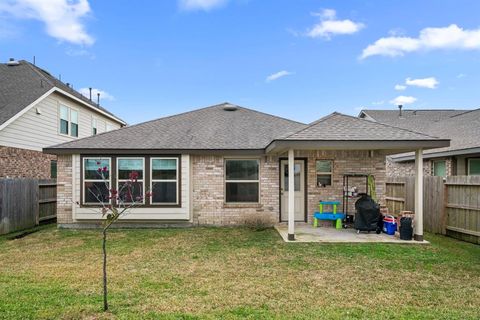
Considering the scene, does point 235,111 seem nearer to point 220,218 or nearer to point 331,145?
point 220,218

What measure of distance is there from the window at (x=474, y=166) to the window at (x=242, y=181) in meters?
7.22

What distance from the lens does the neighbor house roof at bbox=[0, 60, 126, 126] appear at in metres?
12.7

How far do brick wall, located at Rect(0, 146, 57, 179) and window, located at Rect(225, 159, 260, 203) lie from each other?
8013mm

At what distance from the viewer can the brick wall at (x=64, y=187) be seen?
33.6 feet

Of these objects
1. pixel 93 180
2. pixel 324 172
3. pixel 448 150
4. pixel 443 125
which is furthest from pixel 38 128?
pixel 443 125

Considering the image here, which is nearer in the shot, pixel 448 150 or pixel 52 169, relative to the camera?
pixel 448 150

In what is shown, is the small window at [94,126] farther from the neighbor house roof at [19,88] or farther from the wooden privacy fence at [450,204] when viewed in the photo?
the wooden privacy fence at [450,204]

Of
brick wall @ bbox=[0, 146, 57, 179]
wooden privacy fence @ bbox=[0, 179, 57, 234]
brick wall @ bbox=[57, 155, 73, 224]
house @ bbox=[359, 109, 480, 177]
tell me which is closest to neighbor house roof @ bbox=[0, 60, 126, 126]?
brick wall @ bbox=[0, 146, 57, 179]

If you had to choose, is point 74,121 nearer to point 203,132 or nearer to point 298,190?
point 203,132

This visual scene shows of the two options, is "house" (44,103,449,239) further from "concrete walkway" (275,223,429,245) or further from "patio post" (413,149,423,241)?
"patio post" (413,149,423,241)

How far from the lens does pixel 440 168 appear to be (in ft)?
40.9

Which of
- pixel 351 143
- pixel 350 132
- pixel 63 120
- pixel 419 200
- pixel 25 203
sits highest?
pixel 63 120

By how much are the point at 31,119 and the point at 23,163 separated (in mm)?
1785

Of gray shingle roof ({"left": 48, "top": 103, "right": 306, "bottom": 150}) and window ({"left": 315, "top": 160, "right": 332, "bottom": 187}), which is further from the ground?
gray shingle roof ({"left": 48, "top": 103, "right": 306, "bottom": 150})
